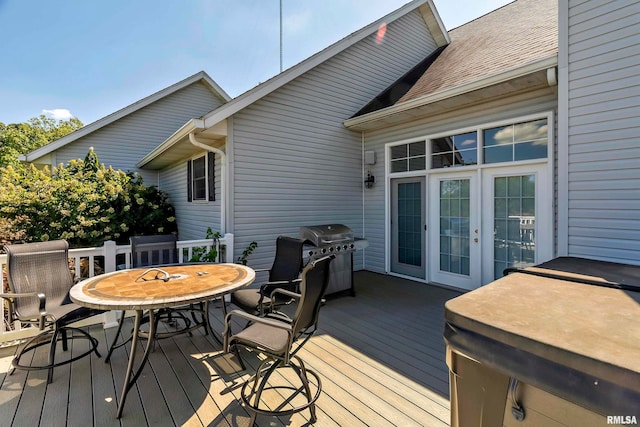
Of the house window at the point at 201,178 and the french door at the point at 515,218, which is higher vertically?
the house window at the point at 201,178

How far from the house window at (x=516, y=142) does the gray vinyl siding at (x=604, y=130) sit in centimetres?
96

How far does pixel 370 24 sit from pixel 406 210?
4.31 meters

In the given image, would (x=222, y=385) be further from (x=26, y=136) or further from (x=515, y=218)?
(x=26, y=136)

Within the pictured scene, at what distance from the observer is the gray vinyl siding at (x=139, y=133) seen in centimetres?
930

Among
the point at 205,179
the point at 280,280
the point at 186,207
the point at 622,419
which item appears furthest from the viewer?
the point at 186,207

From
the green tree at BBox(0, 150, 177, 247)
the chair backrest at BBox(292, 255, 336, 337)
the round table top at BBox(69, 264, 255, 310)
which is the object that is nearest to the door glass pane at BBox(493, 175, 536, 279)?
the chair backrest at BBox(292, 255, 336, 337)

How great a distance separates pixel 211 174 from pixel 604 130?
6064 mm

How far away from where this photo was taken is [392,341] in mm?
3461

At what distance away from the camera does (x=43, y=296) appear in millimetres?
2719

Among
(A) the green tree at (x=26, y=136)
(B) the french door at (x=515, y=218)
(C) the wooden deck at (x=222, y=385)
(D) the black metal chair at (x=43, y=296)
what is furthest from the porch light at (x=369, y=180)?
(A) the green tree at (x=26, y=136)

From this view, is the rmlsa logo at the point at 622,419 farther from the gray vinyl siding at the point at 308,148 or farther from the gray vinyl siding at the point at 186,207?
the gray vinyl siding at the point at 186,207

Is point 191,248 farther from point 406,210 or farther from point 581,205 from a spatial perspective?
point 581,205

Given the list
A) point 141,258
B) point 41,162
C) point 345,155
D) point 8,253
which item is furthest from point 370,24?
point 41,162

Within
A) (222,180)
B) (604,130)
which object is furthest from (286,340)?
(604,130)
